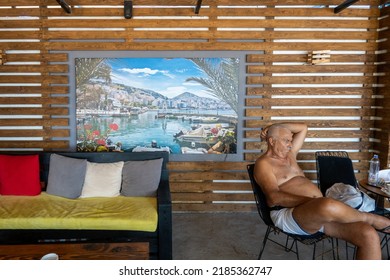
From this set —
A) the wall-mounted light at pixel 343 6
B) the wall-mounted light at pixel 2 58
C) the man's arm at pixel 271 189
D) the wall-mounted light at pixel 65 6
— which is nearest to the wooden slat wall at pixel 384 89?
the wall-mounted light at pixel 343 6

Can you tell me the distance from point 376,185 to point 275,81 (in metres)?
1.94

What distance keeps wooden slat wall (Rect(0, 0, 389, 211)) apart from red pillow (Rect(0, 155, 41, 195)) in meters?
0.93

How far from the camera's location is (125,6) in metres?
4.30

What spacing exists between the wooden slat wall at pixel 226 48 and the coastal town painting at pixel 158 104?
0.62ft

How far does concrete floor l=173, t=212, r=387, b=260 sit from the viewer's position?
3271 mm

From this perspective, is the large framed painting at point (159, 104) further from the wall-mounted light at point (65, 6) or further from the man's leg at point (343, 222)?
the man's leg at point (343, 222)

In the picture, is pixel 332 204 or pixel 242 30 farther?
pixel 242 30

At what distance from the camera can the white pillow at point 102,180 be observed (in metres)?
3.61

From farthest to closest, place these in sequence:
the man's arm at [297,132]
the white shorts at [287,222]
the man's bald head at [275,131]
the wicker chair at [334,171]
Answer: the wicker chair at [334,171] → the man's arm at [297,132] → the man's bald head at [275,131] → the white shorts at [287,222]

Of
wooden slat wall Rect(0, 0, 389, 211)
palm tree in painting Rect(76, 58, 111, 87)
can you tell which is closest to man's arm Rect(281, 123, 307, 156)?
A: wooden slat wall Rect(0, 0, 389, 211)

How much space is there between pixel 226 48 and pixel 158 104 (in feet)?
3.74

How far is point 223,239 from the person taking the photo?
368cm

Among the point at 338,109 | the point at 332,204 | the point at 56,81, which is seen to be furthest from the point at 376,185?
the point at 56,81

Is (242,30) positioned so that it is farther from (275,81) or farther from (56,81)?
(56,81)
